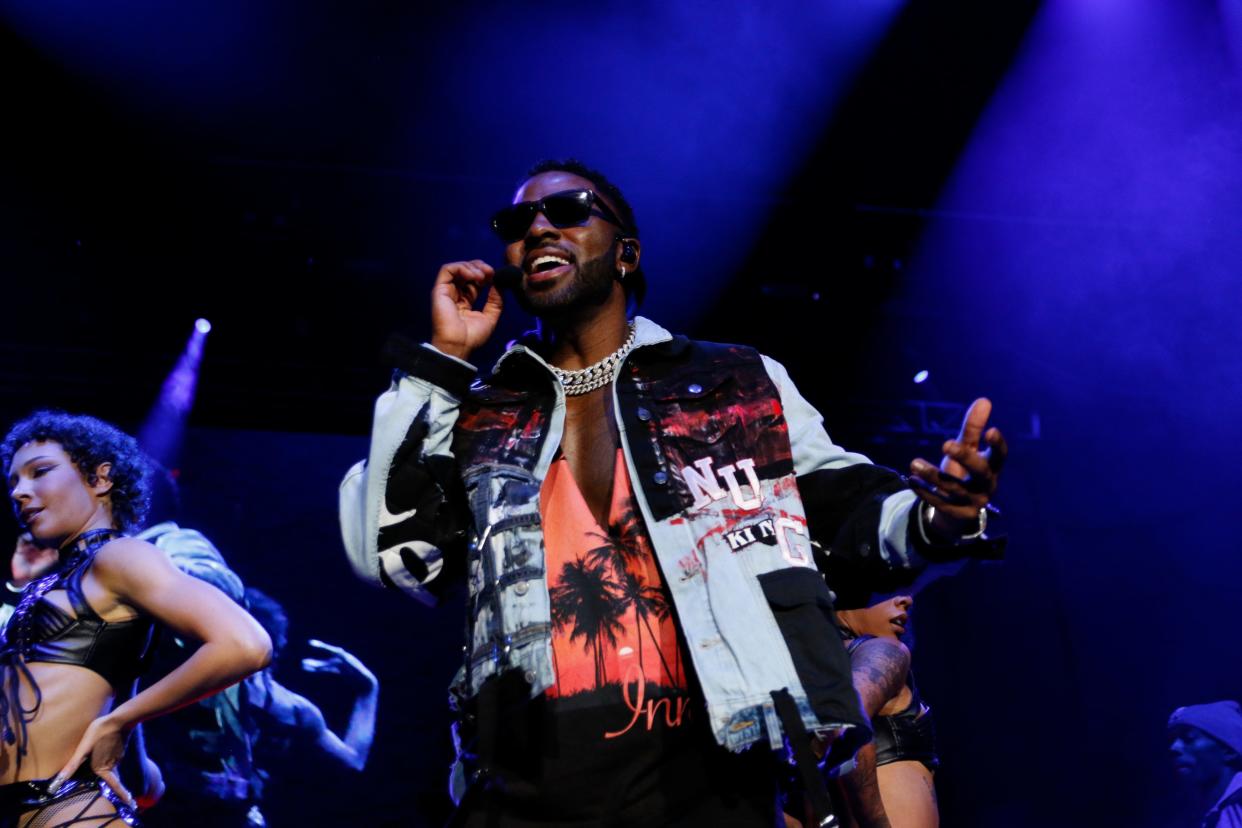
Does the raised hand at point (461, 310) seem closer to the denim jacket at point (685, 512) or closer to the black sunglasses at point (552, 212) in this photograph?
the denim jacket at point (685, 512)

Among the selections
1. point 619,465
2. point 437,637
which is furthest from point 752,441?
point 437,637

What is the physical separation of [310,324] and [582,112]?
2.38 m

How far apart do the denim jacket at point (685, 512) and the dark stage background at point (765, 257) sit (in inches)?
136

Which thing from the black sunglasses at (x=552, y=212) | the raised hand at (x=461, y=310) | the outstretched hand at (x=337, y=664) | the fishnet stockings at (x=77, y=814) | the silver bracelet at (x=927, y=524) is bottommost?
the fishnet stockings at (x=77, y=814)

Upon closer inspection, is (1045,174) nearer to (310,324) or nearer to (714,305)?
(714,305)

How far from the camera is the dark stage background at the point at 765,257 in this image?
5398 mm

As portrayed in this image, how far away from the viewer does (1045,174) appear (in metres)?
6.30

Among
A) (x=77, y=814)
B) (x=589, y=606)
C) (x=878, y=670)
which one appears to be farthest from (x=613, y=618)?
(x=77, y=814)

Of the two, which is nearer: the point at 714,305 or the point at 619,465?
the point at 619,465

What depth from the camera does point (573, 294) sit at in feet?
8.08

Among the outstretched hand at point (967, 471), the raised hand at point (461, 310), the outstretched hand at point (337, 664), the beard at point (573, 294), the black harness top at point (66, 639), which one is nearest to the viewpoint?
the outstretched hand at point (967, 471)

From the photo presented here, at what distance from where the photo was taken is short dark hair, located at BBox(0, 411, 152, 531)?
409cm

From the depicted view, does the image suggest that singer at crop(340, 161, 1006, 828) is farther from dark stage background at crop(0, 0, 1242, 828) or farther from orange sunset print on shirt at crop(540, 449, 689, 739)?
dark stage background at crop(0, 0, 1242, 828)

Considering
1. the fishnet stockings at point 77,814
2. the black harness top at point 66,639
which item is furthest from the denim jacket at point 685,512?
the black harness top at point 66,639
